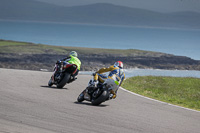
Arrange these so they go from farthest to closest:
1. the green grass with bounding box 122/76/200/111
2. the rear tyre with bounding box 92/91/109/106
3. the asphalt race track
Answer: the green grass with bounding box 122/76/200/111 < the rear tyre with bounding box 92/91/109/106 < the asphalt race track

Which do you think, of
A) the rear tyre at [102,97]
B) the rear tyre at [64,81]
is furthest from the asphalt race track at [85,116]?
the rear tyre at [64,81]

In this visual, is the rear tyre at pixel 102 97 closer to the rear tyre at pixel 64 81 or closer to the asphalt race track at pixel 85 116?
the asphalt race track at pixel 85 116

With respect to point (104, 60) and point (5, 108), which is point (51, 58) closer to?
point (104, 60)

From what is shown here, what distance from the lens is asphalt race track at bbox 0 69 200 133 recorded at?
9.26 metres

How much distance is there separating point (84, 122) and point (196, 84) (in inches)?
712

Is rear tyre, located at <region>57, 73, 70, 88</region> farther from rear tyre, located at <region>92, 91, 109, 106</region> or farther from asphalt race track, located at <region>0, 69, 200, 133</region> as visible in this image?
rear tyre, located at <region>92, 91, 109, 106</region>

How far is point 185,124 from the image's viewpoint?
11453 mm

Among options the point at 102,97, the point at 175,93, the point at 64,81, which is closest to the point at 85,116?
the point at 102,97

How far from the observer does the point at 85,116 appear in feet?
35.9

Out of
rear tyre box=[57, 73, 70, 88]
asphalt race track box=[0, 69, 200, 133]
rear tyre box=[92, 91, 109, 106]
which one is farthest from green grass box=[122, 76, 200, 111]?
rear tyre box=[92, 91, 109, 106]

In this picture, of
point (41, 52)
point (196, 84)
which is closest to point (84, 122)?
point (196, 84)

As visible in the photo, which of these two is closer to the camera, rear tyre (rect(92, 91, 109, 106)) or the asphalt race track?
the asphalt race track

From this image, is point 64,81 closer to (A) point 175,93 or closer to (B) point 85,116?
(A) point 175,93

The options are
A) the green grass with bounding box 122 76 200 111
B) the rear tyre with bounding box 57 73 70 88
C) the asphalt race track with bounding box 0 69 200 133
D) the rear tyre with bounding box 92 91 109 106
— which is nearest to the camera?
the asphalt race track with bounding box 0 69 200 133
